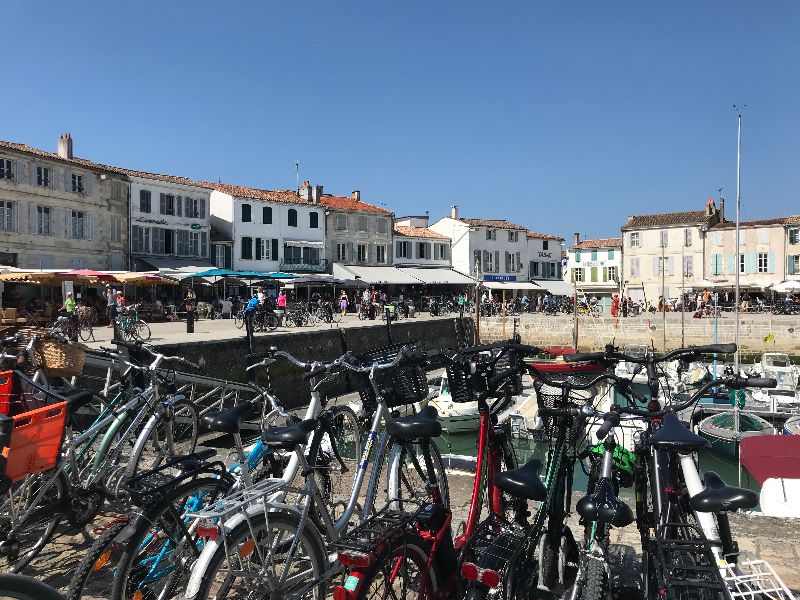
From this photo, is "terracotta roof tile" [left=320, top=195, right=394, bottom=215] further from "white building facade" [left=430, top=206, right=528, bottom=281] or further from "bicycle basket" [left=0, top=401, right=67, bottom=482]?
"bicycle basket" [left=0, top=401, right=67, bottom=482]

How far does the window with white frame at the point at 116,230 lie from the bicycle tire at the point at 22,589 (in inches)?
1488

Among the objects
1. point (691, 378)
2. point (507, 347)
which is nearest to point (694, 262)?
point (691, 378)

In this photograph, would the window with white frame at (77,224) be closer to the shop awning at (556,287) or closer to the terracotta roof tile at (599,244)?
the shop awning at (556,287)

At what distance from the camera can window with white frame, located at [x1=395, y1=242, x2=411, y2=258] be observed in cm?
5269

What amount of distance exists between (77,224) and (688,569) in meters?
37.4

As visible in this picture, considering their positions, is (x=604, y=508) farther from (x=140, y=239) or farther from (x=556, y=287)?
(x=556, y=287)

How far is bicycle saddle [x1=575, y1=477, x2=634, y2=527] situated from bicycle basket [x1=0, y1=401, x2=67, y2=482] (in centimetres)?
291

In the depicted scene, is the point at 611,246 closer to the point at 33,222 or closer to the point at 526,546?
the point at 33,222

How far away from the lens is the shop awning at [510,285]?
56.6m

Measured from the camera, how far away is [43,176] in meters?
33.3

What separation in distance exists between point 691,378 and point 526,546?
20.3 meters

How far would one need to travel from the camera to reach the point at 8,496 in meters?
4.21

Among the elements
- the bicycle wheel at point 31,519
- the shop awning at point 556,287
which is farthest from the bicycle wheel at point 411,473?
the shop awning at point 556,287

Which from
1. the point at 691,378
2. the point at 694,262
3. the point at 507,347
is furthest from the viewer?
the point at 694,262
